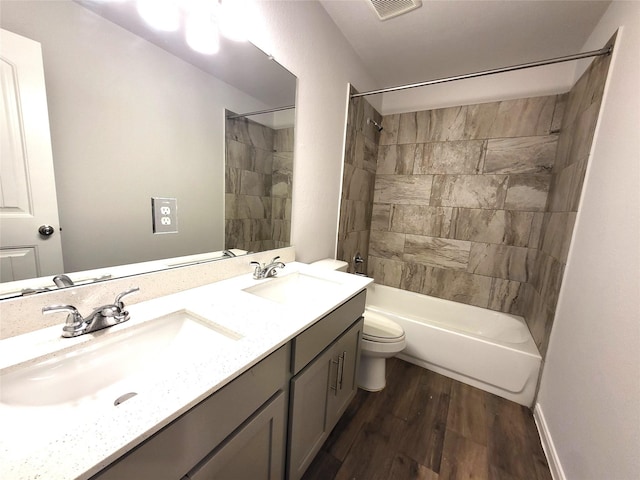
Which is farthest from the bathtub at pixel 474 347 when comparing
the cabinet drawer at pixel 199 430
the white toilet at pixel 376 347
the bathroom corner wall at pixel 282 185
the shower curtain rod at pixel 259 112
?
the shower curtain rod at pixel 259 112

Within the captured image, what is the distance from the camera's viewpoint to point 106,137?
0.81m

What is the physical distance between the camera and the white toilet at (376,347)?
5.27ft

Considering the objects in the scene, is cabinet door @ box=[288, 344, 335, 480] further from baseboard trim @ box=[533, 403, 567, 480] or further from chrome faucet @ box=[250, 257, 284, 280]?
baseboard trim @ box=[533, 403, 567, 480]

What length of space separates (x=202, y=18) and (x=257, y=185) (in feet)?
2.40

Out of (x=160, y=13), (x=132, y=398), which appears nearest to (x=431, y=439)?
(x=132, y=398)

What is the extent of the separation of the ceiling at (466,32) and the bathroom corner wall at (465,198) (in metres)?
0.36

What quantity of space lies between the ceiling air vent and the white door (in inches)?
64.2

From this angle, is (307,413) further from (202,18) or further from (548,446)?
(202,18)

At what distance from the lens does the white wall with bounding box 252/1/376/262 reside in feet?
4.44

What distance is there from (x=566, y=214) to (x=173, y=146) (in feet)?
7.17

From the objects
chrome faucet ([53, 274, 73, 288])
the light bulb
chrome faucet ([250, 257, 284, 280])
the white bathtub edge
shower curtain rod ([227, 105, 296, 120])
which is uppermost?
the light bulb

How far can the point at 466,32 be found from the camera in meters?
1.69

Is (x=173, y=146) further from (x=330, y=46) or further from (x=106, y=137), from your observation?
(x=330, y=46)

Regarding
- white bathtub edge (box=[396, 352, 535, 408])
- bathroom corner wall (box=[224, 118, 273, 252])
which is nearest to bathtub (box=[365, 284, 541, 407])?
white bathtub edge (box=[396, 352, 535, 408])
